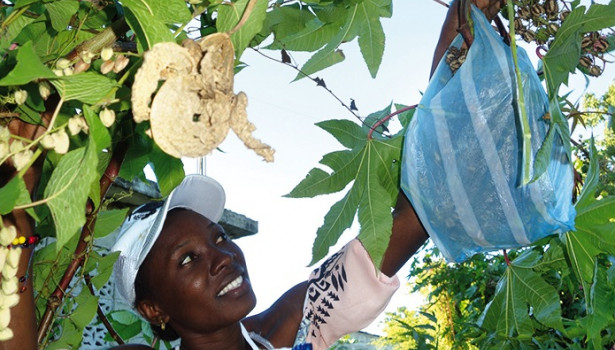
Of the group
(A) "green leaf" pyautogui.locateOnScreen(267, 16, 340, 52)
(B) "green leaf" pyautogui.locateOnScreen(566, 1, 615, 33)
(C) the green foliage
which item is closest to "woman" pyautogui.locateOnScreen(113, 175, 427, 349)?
(C) the green foliage

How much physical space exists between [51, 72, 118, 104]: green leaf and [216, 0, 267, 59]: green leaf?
0.29 ft

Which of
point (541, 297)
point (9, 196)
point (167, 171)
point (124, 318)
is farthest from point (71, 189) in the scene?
point (124, 318)

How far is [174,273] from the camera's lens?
4.35ft

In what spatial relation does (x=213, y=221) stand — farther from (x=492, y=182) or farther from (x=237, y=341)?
(x=492, y=182)

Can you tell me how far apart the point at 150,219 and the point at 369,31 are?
516mm

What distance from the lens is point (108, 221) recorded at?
1.07 metres

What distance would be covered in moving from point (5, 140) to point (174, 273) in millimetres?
853

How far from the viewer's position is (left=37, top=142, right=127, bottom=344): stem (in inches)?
37.1

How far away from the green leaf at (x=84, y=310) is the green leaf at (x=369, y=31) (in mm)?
560

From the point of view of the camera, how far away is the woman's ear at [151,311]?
1.38 metres

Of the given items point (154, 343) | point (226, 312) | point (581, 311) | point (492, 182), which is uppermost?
point (492, 182)

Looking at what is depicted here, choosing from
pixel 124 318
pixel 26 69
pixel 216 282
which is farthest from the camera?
pixel 124 318

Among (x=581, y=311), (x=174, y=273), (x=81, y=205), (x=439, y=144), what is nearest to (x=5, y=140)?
(x=81, y=205)

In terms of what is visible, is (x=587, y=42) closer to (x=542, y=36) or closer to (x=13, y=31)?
(x=542, y=36)
